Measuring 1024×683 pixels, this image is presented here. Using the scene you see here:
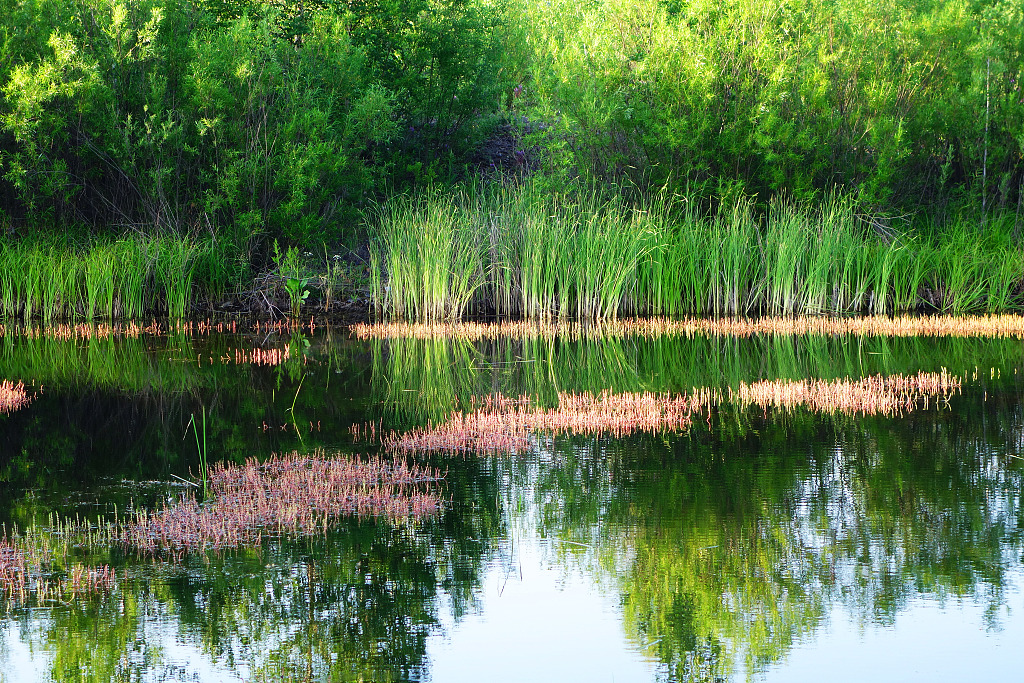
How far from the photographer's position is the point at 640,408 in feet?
31.1

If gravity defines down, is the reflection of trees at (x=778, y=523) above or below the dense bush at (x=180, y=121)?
below

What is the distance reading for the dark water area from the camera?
456cm

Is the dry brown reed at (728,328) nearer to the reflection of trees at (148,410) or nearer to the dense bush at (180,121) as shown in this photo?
the reflection of trees at (148,410)

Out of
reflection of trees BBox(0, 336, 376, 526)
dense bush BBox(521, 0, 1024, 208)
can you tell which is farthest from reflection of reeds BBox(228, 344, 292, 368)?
dense bush BBox(521, 0, 1024, 208)

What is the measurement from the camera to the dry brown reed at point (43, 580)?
16.8ft

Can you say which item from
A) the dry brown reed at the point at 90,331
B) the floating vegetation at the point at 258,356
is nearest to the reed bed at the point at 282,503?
the floating vegetation at the point at 258,356

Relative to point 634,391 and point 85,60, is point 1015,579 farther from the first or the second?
point 85,60

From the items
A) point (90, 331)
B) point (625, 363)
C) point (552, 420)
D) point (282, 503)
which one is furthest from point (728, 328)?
point (282, 503)

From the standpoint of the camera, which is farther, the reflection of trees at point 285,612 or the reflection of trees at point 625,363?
the reflection of trees at point 625,363

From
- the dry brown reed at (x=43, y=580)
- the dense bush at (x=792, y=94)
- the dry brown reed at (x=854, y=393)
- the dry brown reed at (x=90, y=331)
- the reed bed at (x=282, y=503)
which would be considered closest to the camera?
the dry brown reed at (x=43, y=580)

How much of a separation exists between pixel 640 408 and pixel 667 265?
9214mm

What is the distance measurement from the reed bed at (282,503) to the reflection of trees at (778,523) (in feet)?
2.82

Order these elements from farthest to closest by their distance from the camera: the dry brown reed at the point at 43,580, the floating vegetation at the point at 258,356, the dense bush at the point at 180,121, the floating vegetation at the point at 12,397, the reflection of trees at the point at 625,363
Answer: the dense bush at the point at 180,121, the floating vegetation at the point at 258,356, the reflection of trees at the point at 625,363, the floating vegetation at the point at 12,397, the dry brown reed at the point at 43,580

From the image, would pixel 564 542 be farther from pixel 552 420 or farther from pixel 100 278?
pixel 100 278
